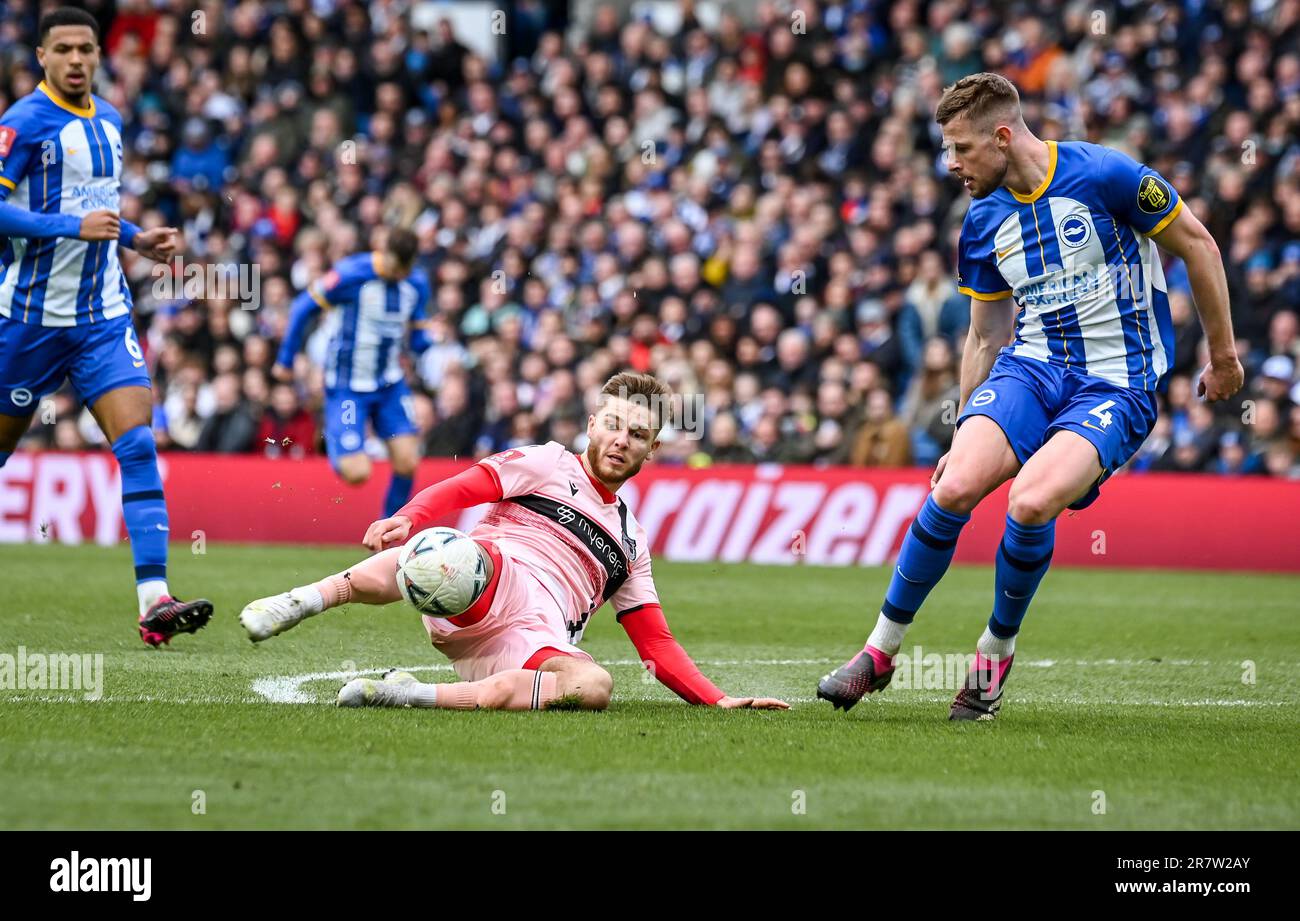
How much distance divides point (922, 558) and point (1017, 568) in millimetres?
332

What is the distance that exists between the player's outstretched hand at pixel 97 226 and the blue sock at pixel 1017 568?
148 inches

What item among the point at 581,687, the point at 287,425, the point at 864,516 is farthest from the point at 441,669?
the point at 287,425

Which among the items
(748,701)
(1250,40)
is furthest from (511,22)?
(748,701)

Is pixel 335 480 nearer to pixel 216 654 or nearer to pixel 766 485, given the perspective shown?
pixel 766 485

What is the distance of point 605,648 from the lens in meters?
8.88

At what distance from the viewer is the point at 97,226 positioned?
727cm

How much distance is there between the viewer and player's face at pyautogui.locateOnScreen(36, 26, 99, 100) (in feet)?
24.6

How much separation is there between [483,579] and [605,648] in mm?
3058

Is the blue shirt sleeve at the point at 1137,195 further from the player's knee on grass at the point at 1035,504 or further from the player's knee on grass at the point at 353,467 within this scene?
the player's knee on grass at the point at 353,467

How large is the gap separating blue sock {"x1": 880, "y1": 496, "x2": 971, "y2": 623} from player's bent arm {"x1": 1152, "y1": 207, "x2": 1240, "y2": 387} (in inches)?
41.3

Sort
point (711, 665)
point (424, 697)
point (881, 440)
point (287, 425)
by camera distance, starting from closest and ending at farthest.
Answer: point (424, 697)
point (711, 665)
point (881, 440)
point (287, 425)

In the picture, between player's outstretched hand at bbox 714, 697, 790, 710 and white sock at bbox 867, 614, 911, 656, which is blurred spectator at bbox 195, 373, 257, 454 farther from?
white sock at bbox 867, 614, 911, 656

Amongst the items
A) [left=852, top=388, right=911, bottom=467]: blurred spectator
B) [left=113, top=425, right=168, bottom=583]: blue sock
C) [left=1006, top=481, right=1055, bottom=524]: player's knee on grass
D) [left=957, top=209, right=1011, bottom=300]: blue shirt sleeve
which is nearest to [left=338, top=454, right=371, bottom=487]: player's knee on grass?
[left=852, top=388, right=911, bottom=467]: blurred spectator

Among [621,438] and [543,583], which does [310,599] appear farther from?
[621,438]
